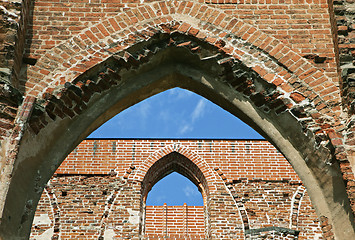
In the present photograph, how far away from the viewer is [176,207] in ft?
41.4

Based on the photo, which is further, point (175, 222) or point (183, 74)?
point (175, 222)

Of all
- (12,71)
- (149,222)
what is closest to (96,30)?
(12,71)

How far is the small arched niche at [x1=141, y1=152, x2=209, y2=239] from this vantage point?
1210 centimetres

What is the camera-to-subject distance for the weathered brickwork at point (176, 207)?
1107 cm

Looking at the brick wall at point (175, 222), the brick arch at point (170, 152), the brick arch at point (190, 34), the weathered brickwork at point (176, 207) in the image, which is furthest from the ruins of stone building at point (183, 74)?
the brick wall at point (175, 222)

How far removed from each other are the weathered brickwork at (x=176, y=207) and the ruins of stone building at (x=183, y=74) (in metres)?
5.89

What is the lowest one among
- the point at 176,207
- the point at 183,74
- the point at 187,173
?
the point at 183,74

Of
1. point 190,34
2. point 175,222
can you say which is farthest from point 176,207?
point 190,34

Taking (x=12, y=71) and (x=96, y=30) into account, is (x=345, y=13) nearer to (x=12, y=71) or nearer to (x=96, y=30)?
(x=96, y=30)

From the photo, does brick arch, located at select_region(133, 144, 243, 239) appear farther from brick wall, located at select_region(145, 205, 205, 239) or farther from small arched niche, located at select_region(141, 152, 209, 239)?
brick wall, located at select_region(145, 205, 205, 239)

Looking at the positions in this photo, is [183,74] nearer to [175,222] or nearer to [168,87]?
[168,87]

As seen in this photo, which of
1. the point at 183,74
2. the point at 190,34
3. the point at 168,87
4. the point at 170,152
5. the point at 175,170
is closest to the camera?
the point at 190,34

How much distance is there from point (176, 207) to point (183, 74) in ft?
24.2

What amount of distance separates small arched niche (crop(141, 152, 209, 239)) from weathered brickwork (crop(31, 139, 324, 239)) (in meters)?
0.03
